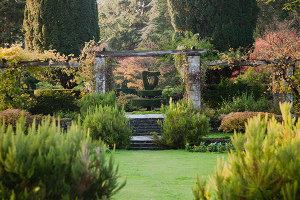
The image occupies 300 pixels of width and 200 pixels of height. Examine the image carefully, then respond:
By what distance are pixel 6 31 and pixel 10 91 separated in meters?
12.7

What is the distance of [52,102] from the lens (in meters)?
13.6

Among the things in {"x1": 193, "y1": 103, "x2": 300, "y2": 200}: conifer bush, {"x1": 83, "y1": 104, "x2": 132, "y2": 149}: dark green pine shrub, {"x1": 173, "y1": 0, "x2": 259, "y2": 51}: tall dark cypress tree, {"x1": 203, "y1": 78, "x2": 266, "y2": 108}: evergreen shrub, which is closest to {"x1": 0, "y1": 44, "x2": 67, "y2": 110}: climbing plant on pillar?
{"x1": 83, "y1": 104, "x2": 132, "y2": 149}: dark green pine shrub

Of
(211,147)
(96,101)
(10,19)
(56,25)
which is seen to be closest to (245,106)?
(211,147)

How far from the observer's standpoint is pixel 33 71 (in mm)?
13031

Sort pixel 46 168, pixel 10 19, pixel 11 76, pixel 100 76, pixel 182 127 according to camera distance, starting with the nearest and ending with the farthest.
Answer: pixel 46 168 → pixel 182 127 → pixel 11 76 → pixel 100 76 → pixel 10 19

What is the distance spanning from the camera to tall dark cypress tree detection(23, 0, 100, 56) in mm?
16672

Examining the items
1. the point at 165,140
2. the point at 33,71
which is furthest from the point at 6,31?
the point at 165,140

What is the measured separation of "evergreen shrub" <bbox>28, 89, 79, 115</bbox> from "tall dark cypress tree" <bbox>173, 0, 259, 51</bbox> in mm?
9741

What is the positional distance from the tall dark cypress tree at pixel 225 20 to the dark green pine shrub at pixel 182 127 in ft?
32.4

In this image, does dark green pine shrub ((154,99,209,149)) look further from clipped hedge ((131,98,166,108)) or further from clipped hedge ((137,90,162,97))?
clipped hedge ((137,90,162,97))

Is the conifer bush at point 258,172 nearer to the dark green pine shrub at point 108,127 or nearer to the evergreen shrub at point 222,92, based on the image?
the dark green pine shrub at point 108,127

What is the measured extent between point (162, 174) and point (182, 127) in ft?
12.3

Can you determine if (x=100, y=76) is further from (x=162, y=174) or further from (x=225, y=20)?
(x=225, y=20)

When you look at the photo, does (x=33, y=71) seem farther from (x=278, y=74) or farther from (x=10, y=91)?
(x=278, y=74)
